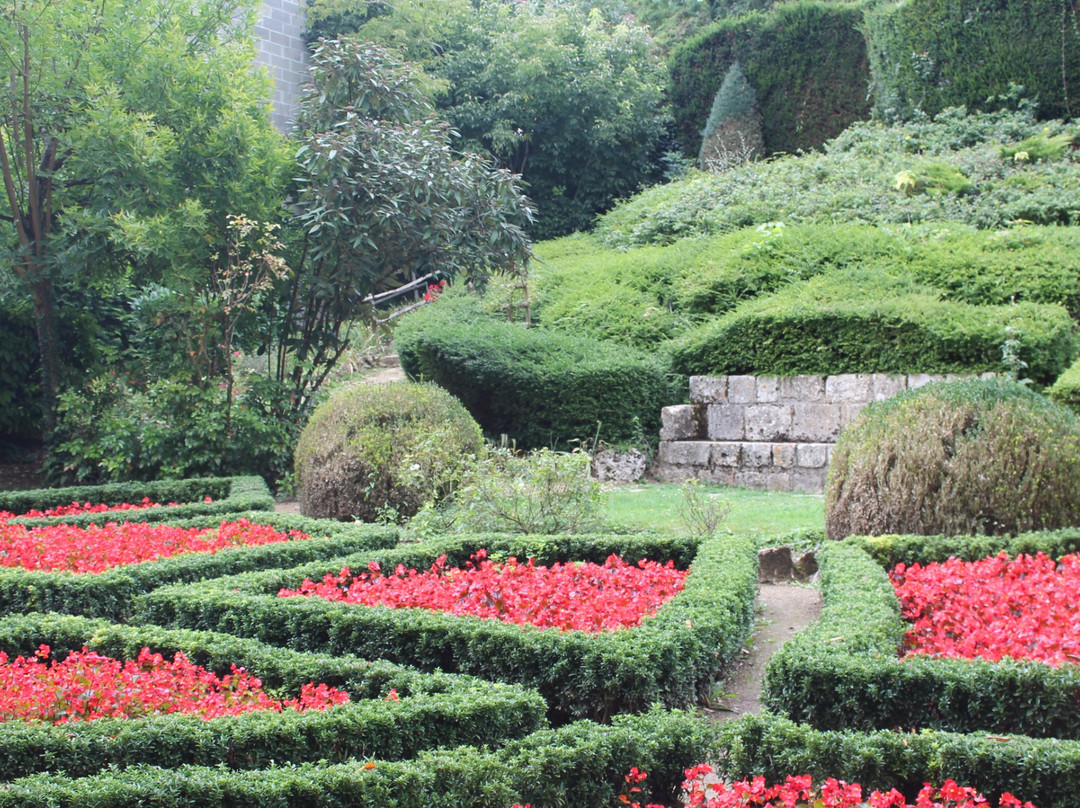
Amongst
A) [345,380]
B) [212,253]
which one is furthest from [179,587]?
[345,380]

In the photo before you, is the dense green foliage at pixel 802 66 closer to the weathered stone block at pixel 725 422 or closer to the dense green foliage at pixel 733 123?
the dense green foliage at pixel 733 123

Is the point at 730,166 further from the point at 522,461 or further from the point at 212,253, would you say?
the point at 522,461

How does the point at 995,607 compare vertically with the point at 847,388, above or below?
below

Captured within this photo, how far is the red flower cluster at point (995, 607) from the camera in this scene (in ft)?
12.0

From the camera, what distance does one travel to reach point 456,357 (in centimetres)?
1059

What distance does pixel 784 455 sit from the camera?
10.0 metres

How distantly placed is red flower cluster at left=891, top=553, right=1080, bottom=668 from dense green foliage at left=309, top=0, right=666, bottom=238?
15.6 metres

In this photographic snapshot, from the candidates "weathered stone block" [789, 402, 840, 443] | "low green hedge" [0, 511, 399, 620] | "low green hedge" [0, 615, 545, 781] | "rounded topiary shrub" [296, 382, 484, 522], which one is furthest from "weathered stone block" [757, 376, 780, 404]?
"low green hedge" [0, 615, 545, 781]

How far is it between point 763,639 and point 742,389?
5.86 m

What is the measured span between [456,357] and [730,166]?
32.7ft

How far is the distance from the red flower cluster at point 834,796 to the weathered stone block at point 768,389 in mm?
7810

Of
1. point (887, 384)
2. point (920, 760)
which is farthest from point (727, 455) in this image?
point (920, 760)

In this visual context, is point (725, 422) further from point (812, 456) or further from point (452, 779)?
point (452, 779)

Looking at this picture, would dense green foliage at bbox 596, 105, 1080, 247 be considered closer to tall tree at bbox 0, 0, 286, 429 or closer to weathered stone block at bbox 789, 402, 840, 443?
weathered stone block at bbox 789, 402, 840, 443
